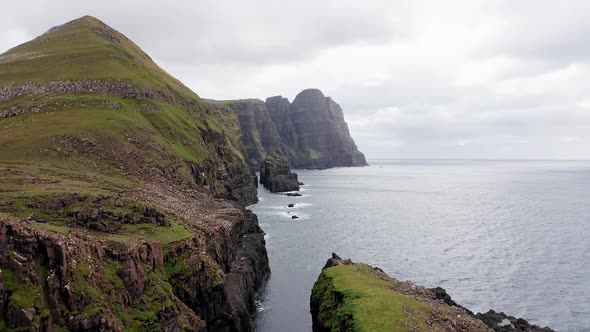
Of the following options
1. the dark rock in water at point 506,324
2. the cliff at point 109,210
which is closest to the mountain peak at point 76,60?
the cliff at point 109,210

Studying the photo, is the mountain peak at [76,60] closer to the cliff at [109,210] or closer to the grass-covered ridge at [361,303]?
the cliff at [109,210]

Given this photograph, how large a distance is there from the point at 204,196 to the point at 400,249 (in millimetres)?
42926

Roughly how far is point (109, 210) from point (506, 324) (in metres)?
44.5

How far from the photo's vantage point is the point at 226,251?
5175 cm

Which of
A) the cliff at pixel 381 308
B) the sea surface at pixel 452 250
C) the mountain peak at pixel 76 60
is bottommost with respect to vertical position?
the sea surface at pixel 452 250

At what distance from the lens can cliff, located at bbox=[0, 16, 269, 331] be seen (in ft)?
85.6

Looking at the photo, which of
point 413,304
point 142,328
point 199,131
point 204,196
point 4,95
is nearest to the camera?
point 142,328

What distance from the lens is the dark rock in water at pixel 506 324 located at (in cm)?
4466

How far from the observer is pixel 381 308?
A: 116ft

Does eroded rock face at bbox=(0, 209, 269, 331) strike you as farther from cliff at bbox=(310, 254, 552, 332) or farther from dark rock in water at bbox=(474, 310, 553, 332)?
dark rock in water at bbox=(474, 310, 553, 332)

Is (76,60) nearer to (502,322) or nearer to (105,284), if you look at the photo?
(105,284)

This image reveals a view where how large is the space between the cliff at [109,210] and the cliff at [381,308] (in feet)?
32.7

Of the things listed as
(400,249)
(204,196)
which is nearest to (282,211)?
(400,249)

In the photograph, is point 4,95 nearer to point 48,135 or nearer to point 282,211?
point 48,135
